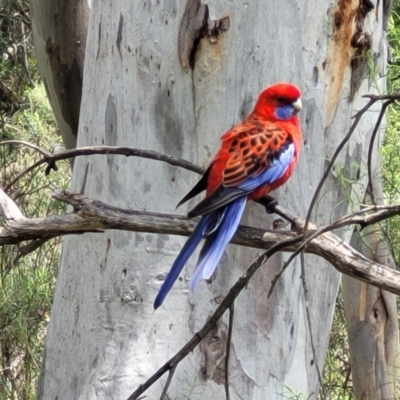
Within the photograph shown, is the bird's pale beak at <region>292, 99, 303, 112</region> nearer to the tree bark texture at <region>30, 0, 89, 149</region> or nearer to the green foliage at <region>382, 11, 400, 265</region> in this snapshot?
the green foliage at <region>382, 11, 400, 265</region>

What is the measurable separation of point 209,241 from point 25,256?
2.36m

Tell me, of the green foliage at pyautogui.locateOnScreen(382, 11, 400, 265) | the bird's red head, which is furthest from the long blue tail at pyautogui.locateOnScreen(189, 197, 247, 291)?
the green foliage at pyautogui.locateOnScreen(382, 11, 400, 265)

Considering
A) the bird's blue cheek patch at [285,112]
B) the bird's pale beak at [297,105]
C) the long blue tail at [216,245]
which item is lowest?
the long blue tail at [216,245]

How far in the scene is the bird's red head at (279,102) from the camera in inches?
71.1

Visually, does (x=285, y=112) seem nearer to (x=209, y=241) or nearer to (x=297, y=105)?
(x=297, y=105)

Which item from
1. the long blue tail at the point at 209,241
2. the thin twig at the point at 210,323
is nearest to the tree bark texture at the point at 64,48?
the long blue tail at the point at 209,241

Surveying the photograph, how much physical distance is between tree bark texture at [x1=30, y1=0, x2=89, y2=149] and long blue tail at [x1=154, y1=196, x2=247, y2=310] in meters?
1.61

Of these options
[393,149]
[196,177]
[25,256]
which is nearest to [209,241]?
[196,177]

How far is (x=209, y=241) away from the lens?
1610mm

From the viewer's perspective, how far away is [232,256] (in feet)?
6.40

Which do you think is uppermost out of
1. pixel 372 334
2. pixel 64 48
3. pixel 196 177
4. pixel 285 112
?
pixel 64 48

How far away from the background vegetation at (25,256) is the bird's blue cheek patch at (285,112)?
163 cm

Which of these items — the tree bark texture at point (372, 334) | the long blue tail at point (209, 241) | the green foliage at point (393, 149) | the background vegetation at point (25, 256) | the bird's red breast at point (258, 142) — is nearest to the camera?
the long blue tail at point (209, 241)

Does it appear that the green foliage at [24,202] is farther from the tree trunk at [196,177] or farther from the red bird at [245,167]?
the red bird at [245,167]
